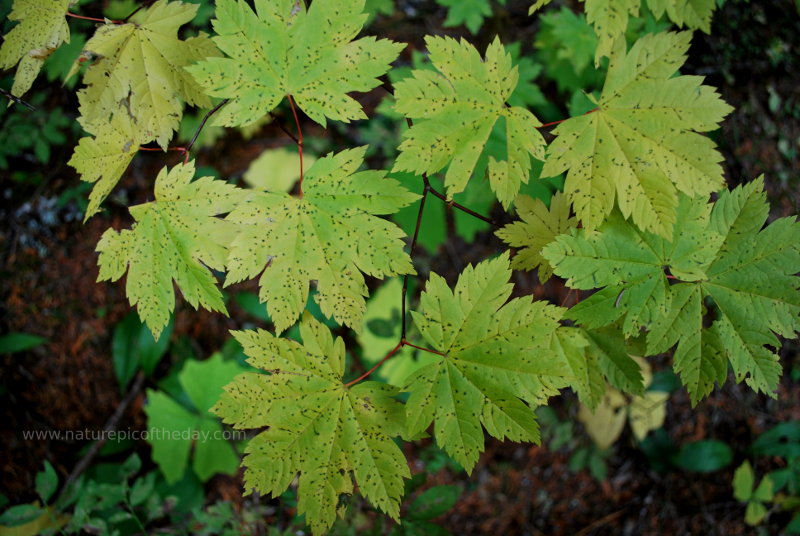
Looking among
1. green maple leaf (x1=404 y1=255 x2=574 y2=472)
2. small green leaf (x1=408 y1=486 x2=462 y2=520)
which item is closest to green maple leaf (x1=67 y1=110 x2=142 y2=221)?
green maple leaf (x1=404 y1=255 x2=574 y2=472)

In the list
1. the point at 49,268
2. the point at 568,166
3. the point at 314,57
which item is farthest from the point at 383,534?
the point at 49,268

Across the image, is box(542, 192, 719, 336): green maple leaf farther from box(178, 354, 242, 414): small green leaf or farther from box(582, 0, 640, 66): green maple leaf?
box(178, 354, 242, 414): small green leaf

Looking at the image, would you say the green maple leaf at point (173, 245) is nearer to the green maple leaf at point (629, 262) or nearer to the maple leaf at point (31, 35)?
the maple leaf at point (31, 35)

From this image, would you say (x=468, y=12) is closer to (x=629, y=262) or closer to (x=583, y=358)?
(x=629, y=262)

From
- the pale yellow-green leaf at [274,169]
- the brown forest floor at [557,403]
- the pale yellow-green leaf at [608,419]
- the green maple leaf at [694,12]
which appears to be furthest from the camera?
the pale yellow-green leaf at [274,169]

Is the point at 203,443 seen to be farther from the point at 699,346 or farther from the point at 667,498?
the point at 667,498

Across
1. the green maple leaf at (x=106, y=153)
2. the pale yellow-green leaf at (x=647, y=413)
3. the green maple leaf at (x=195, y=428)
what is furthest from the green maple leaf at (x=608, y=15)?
the pale yellow-green leaf at (x=647, y=413)

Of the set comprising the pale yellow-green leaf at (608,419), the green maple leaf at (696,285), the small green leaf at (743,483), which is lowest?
the small green leaf at (743,483)
